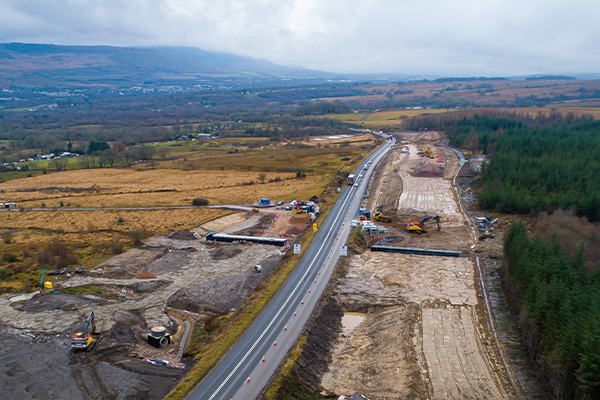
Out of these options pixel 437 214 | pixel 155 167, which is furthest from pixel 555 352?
pixel 155 167

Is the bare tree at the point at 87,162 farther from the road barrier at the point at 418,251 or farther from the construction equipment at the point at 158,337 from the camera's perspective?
the construction equipment at the point at 158,337

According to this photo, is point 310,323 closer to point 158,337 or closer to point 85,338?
point 158,337

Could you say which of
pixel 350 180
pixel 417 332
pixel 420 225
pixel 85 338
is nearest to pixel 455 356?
pixel 417 332

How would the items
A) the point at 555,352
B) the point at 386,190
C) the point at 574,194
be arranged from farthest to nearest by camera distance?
the point at 386,190 < the point at 574,194 < the point at 555,352

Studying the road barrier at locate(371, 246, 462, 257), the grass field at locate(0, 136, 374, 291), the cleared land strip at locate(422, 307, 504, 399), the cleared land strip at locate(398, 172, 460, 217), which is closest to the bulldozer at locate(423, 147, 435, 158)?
the grass field at locate(0, 136, 374, 291)

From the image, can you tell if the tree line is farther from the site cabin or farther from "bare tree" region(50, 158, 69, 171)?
"bare tree" region(50, 158, 69, 171)

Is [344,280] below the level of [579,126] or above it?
below

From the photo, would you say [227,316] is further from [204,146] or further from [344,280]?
[204,146]

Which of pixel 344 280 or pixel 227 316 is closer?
pixel 227 316
